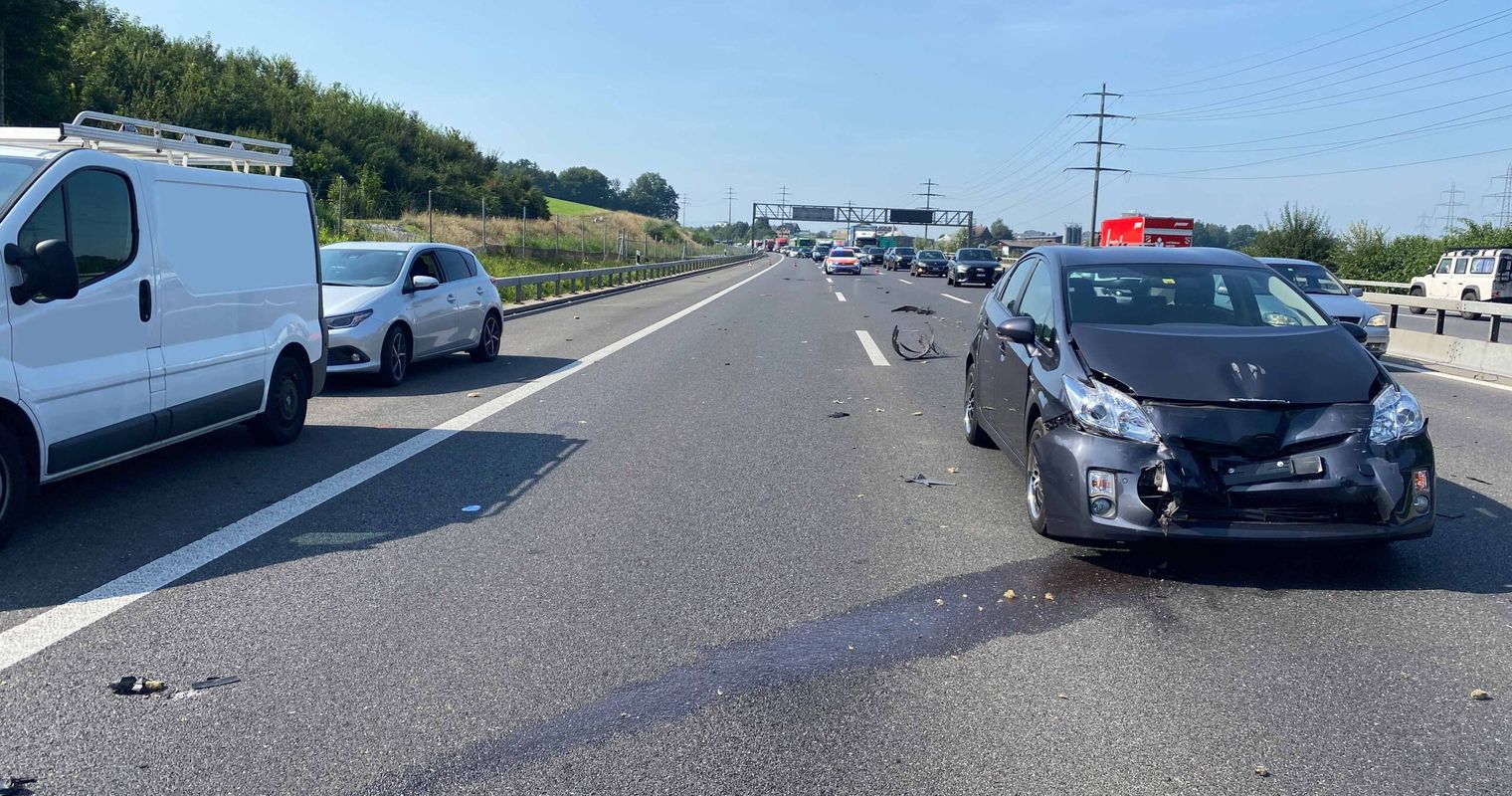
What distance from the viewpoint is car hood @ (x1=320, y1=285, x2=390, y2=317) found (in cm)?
1144

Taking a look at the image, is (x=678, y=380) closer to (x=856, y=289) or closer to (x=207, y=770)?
(x=207, y=770)

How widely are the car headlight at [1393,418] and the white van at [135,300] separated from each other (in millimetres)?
6403

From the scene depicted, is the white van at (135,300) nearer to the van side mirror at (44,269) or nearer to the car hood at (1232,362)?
the van side mirror at (44,269)

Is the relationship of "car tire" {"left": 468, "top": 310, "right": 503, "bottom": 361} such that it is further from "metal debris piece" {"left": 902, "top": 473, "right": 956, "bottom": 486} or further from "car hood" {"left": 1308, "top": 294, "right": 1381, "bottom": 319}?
"car hood" {"left": 1308, "top": 294, "right": 1381, "bottom": 319}

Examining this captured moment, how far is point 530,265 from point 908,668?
3149 centimetres

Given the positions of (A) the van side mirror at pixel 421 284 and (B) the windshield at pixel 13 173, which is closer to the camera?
(B) the windshield at pixel 13 173

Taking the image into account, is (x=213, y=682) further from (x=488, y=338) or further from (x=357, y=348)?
(x=488, y=338)

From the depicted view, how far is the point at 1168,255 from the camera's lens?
7.38m

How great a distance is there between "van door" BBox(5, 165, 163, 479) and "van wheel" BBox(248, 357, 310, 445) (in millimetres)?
1602

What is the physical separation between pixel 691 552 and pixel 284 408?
4251mm

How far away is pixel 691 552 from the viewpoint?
587cm

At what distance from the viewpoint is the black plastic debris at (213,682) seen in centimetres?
406

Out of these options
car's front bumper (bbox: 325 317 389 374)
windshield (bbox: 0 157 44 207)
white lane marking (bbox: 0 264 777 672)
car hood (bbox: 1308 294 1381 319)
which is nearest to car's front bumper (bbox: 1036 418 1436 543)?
white lane marking (bbox: 0 264 777 672)

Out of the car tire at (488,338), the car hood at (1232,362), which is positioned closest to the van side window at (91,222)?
the car hood at (1232,362)
